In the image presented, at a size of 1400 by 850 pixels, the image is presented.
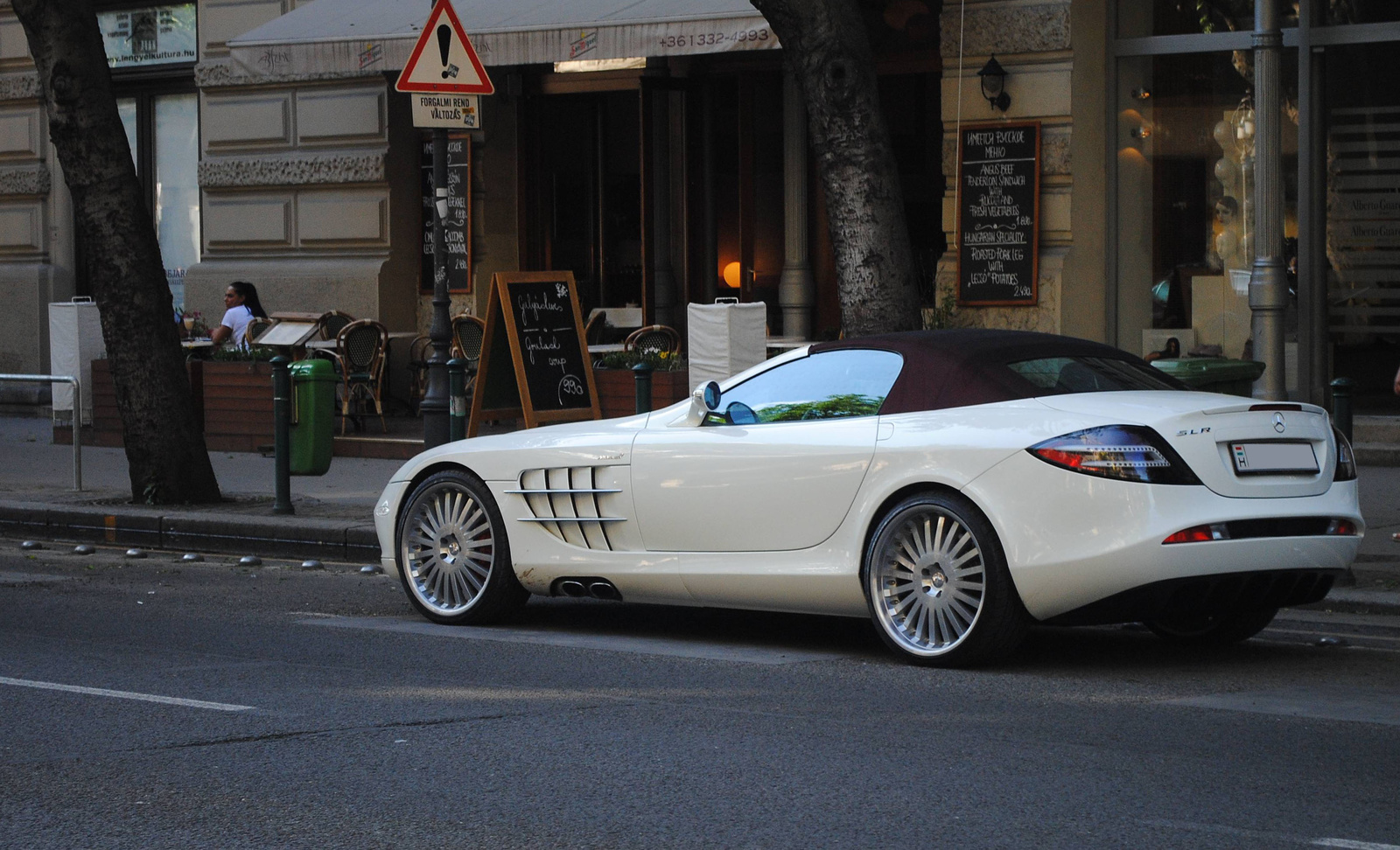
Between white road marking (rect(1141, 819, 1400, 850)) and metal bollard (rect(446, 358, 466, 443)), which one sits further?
metal bollard (rect(446, 358, 466, 443))

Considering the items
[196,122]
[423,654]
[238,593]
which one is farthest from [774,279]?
[423,654]

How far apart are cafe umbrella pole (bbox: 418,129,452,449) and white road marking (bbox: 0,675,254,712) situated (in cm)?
521

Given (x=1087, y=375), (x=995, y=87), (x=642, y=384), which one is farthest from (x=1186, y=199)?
(x=1087, y=375)

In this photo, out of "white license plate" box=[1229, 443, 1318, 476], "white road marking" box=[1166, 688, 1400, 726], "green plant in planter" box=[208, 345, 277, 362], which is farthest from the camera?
"green plant in planter" box=[208, 345, 277, 362]

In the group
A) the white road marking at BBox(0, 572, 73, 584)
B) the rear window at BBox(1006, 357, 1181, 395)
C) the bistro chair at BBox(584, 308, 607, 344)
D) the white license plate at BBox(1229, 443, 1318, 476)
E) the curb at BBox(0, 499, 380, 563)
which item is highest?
the bistro chair at BBox(584, 308, 607, 344)

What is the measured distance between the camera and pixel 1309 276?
1485 cm

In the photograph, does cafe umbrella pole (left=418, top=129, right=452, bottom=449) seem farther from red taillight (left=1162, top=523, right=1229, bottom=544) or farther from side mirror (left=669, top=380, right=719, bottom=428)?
red taillight (left=1162, top=523, right=1229, bottom=544)

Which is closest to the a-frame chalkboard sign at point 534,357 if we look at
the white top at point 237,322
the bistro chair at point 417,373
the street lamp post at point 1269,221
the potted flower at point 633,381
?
the potted flower at point 633,381

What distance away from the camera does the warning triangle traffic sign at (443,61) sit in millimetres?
11328

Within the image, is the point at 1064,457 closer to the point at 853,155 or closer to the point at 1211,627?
the point at 1211,627

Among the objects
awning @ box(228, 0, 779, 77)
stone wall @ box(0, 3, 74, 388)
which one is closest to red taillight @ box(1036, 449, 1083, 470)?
awning @ box(228, 0, 779, 77)

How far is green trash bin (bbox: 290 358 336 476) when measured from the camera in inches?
482

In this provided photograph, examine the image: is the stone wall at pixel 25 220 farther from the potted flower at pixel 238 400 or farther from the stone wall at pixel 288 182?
the potted flower at pixel 238 400

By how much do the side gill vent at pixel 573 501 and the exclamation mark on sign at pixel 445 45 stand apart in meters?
4.25
